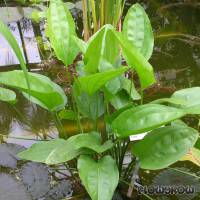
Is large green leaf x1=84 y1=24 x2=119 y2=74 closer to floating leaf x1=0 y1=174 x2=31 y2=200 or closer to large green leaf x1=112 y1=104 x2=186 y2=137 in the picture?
large green leaf x1=112 y1=104 x2=186 y2=137

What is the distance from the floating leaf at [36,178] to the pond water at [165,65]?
12 centimetres

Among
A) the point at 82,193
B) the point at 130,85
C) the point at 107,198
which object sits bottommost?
the point at 82,193

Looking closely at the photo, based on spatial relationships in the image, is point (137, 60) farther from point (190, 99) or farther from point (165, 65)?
point (165, 65)

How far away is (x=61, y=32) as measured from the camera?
0.97 m

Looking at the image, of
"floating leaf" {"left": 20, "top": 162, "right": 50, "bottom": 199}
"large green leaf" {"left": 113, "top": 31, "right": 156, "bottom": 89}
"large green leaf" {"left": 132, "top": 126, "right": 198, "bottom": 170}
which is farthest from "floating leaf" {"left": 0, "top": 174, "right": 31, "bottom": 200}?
"large green leaf" {"left": 113, "top": 31, "right": 156, "bottom": 89}

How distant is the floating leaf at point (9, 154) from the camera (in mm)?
1103

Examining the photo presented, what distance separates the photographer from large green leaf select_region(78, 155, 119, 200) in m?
0.73

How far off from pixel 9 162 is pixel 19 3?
1279mm

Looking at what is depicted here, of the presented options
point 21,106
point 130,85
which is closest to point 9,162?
point 21,106

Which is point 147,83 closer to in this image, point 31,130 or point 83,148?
point 83,148

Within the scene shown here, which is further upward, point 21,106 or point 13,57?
point 13,57

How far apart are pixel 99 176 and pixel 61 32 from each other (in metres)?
0.39

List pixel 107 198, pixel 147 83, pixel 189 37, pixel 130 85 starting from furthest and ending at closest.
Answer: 1. pixel 189 37
2. pixel 130 85
3. pixel 147 83
4. pixel 107 198

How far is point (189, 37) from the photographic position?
1.84 meters
